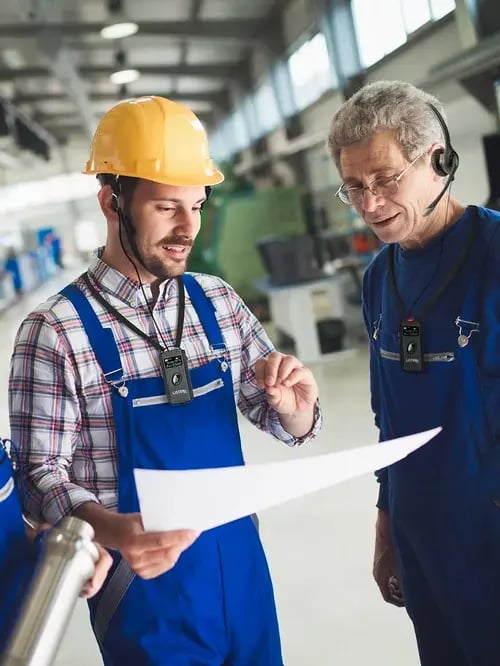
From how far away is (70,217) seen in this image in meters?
33.8

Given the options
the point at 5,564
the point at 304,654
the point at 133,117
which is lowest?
the point at 304,654

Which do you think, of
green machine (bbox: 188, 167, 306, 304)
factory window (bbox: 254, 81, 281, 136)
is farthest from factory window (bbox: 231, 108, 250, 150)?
green machine (bbox: 188, 167, 306, 304)

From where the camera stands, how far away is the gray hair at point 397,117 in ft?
5.24

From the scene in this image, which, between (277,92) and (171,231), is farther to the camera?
(277,92)

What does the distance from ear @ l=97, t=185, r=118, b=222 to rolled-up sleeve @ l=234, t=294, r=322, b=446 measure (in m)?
0.34

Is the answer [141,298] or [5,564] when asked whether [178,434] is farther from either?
[5,564]

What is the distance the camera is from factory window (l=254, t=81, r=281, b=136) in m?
14.0

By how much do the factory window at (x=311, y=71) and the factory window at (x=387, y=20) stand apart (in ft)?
3.82

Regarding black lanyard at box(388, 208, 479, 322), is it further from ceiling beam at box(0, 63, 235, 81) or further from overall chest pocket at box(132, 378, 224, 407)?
ceiling beam at box(0, 63, 235, 81)

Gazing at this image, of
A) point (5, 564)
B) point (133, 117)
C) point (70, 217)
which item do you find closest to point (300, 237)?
point (133, 117)

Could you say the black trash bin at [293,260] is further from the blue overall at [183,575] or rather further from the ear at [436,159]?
the blue overall at [183,575]

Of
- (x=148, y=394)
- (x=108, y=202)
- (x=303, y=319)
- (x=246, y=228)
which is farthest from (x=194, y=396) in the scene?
(x=246, y=228)

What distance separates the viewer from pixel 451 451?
5.12 ft

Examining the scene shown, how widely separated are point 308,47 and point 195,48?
3.93 m
